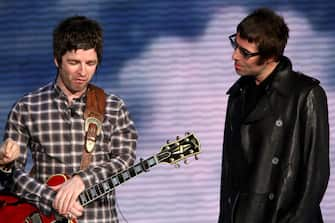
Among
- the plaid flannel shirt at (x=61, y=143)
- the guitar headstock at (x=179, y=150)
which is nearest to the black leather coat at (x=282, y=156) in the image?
the guitar headstock at (x=179, y=150)

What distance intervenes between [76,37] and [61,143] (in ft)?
1.68

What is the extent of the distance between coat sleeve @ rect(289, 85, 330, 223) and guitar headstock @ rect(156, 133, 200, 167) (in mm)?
752

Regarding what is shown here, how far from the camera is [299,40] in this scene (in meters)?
7.62

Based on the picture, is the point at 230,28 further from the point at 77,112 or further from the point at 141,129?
the point at 77,112

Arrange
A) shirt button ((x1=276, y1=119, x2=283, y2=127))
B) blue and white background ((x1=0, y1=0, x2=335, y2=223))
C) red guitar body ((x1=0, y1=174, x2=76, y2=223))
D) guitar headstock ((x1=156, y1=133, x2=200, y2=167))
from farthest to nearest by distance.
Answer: blue and white background ((x1=0, y1=0, x2=335, y2=223)) → guitar headstock ((x1=156, y1=133, x2=200, y2=167)) → red guitar body ((x1=0, y1=174, x2=76, y2=223)) → shirt button ((x1=276, y1=119, x2=283, y2=127))

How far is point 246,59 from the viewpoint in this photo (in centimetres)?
463

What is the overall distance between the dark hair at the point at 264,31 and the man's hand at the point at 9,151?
1.15 m

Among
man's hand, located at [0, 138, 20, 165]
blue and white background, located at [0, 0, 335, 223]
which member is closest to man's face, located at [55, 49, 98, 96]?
man's hand, located at [0, 138, 20, 165]

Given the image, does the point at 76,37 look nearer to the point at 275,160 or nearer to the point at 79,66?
the point at 79,66

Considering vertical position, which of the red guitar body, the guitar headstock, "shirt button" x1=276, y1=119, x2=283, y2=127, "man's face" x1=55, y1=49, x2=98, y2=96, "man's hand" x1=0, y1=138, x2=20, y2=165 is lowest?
the red guitar body

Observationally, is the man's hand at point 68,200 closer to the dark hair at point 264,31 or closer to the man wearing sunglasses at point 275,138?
the man wearing sunglasses at point 275,138

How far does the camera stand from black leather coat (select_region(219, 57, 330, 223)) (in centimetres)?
454

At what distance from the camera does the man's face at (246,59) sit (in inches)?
181

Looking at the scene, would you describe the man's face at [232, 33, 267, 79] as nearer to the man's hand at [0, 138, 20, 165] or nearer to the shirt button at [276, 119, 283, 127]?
the shirt button at [276, 119, 283, 127]
